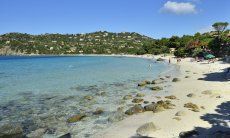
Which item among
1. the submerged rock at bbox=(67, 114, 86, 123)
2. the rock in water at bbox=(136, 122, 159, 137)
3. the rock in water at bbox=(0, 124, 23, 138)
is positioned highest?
the rock in water at bbox=(136, 122, 159, 137)

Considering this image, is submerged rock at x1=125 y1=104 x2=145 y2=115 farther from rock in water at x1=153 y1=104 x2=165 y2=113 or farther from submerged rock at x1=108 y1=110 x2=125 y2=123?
rock in water at x1=153 y1=104 x2=165 y2=113

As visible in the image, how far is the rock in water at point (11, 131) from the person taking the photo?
18.4 meters

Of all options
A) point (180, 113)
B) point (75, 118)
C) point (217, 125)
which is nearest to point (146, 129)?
point (180, 113)

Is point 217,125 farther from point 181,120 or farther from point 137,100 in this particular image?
point 137,100

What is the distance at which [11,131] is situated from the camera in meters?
19.0

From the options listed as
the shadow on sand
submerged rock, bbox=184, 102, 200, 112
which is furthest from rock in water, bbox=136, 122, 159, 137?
submerged rock, bbox=184, 102, 200, 112

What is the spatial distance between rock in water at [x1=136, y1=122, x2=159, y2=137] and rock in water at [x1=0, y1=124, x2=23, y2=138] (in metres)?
7.72

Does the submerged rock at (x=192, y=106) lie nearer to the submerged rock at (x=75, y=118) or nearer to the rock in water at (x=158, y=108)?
the rock in water at (x=158, y=108)

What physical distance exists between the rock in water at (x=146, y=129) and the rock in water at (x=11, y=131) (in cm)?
772

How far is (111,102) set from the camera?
28.0 metres

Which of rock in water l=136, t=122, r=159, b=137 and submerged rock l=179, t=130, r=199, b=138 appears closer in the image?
submerged rock l=179, t=130, r=199, b=138

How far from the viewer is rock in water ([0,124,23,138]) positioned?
60.5 ft

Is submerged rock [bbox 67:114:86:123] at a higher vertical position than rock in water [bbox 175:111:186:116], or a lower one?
lower

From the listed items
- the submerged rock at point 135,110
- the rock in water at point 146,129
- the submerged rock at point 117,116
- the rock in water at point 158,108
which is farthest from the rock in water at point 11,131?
the rock in water at point 158,108
